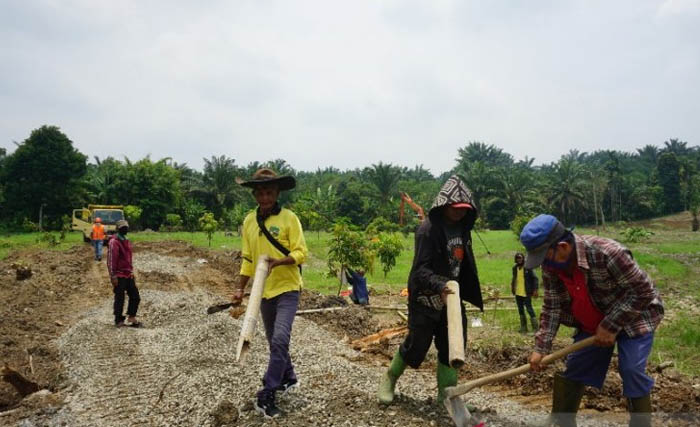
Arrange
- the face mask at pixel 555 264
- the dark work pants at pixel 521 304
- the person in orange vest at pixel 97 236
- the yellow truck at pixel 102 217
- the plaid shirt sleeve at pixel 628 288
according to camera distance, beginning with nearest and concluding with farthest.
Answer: the plaid shirt sleeve at pixel 628 288
the face mask at pixel 555 264
the dark work pants at pixel 521 304
the person in orange vest at pixel 97 236
the yellow truck at pixel 102 217

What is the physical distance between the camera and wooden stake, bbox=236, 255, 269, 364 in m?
3.97

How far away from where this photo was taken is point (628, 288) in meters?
3.16

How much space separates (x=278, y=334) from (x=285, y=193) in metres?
52.1

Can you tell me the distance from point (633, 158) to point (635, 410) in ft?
356

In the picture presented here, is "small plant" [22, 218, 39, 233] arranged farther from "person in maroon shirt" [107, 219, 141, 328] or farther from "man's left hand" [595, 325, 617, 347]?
"man's left hand" [595, 325, 617, 347]

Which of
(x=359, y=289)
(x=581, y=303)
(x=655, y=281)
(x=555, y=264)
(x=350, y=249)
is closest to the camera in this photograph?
(x=555, y=264)

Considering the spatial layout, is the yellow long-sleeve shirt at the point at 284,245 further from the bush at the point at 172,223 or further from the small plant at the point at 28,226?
the small plant at the point at 28,226

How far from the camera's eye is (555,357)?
3375 mm

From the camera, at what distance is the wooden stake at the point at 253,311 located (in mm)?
3967

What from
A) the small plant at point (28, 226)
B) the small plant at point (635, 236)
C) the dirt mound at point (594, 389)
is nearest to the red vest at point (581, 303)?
the dirt mound at point (594, 389)

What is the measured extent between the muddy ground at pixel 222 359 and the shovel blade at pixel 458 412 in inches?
9.4

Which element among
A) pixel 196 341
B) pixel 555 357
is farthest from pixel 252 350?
pixel 555 357

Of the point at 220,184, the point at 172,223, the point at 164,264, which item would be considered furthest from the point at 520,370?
the point at 220,184

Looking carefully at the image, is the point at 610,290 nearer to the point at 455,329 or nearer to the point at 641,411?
the point at 641,411
